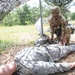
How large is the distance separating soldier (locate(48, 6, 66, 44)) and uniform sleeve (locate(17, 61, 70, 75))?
1.48m

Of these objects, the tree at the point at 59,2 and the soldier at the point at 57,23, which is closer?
the soldier at the point at 57,23

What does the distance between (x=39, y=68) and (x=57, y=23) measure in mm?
1919

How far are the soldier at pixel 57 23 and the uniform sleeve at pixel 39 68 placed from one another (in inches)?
58.4

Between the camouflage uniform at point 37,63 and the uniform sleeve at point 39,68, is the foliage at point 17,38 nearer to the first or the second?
the camouflage uniform at point 37,63

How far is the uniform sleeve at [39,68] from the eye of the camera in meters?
4.12

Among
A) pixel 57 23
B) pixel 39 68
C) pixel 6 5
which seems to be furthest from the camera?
pixel 57 23

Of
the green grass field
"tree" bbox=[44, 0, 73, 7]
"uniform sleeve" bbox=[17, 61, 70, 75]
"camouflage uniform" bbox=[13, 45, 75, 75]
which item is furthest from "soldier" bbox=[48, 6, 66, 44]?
"tree" bbox=[44, 0, 73, 7]

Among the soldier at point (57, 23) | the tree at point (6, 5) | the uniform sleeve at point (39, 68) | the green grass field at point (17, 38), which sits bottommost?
the uniform sleeve at point (39, 68)

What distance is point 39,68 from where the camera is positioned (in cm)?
416

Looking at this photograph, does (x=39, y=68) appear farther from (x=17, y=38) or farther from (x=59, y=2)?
(x=59, y=2)

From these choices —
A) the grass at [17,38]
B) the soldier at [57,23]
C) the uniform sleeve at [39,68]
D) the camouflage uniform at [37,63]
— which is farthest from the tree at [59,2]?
the uniform sleeve at [39,68]

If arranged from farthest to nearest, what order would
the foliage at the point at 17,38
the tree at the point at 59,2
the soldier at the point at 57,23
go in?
the tree at the point at 59,2
the foliage at the point at 17,38
the soldier at the point at 57,23

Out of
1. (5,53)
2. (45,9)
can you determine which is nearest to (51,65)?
(5,53)

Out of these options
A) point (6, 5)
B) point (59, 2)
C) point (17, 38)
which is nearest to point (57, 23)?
point (6, 5)
